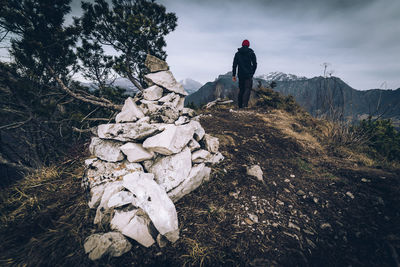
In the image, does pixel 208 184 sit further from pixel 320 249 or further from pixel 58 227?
pixel 58 227

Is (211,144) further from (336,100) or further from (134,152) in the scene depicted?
(336,100)

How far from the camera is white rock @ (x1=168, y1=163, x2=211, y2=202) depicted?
6.98 ft

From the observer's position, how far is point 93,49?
642 cm

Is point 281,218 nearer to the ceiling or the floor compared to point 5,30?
nearer to the floor

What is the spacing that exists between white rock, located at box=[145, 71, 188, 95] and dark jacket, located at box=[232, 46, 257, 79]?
152 inches

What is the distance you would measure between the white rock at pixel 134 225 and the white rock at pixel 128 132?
1.05 m

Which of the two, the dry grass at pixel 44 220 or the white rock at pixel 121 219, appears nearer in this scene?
the dry grass at pixel 44 220

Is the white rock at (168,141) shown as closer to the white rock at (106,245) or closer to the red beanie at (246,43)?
the white rock at (106,245)

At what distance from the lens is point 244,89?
630 cm

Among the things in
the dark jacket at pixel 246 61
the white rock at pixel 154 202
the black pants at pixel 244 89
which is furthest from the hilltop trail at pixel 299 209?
the dark jacket at pixel 246 61

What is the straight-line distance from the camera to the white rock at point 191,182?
2127mm

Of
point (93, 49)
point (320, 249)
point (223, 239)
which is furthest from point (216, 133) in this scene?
point (93, 49)

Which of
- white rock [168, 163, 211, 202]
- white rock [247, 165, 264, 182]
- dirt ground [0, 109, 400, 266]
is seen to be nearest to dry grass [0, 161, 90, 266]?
dirt ground [0, 109, 400, 266]

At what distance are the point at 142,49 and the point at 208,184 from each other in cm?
689
